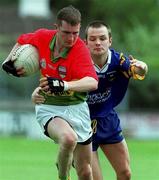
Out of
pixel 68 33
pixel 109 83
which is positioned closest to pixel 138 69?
pixel 109 83

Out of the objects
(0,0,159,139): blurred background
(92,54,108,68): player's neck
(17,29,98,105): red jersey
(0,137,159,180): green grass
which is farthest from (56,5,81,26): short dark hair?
(0,0,159,139): blurred background

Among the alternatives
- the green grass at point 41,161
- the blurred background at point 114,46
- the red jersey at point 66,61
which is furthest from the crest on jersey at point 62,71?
the blurred background at point 114,46

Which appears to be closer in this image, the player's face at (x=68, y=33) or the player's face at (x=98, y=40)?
the player's face at (x=68, y=33)

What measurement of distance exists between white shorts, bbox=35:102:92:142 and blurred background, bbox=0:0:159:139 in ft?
62.1

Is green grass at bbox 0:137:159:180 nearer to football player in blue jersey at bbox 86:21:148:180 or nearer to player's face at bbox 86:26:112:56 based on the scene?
football player in blue jersey at bbox 86:21:148:180

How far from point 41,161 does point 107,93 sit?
26.6ft

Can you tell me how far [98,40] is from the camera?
10719 mm

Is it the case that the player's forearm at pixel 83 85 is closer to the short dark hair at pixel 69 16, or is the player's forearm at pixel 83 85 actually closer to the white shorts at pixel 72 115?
the white shorts at pixel 72 115

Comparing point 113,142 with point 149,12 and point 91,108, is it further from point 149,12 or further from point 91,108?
point 149,12

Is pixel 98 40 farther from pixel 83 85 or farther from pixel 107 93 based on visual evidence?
pixel 83 85

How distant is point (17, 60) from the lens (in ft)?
33.5

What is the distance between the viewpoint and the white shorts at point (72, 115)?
1008 centimetres

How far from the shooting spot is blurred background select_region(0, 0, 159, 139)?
3016 centimetres

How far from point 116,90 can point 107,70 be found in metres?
0.35
